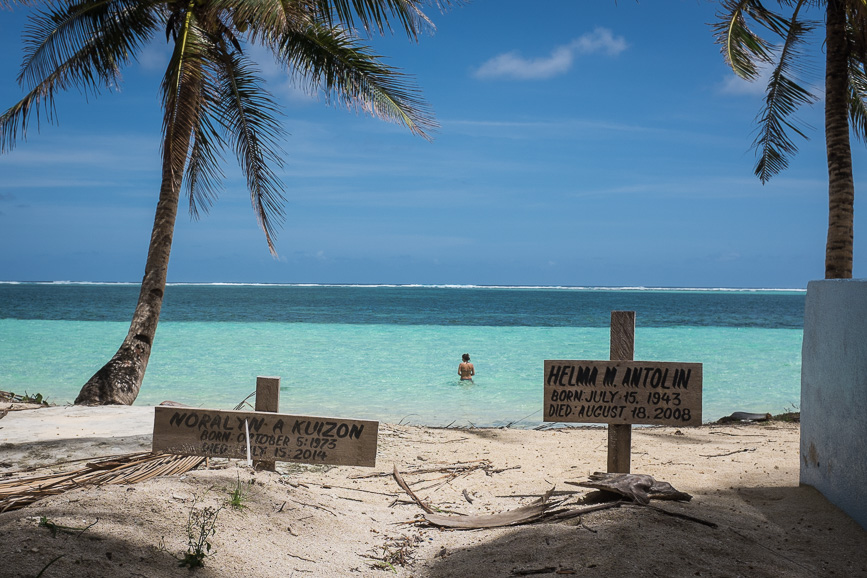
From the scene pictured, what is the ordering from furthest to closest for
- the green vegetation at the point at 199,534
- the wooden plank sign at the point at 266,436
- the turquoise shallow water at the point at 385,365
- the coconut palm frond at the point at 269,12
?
the turquoise shallow water at the point at 385,365
the coconut palm frond at the point at 269,12
the wooden plank sign at the point at 266,436
the green vegetation at the point at 199,534

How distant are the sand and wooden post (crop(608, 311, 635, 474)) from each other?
46 cm

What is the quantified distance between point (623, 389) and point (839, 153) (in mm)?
5543

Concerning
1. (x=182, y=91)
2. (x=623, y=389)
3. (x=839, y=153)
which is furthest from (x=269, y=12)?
(x=839, y=153)

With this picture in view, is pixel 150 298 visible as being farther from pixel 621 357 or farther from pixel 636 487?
pixel 636 487

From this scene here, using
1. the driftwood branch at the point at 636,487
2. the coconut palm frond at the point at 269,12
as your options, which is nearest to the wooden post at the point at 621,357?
the driftwood branch at the point at 636,487

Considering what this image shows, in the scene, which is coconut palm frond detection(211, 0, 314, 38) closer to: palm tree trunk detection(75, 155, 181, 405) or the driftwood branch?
palm tree trunk detection(75, 155, 181, 405)

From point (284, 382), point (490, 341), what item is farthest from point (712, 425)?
point (490, 341)

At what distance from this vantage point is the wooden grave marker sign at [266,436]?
13.3 feet

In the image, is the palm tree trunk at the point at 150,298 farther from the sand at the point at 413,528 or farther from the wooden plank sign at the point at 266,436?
the wooden plank sign at the point at 266,436

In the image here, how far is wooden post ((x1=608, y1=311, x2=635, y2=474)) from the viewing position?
13.9ft

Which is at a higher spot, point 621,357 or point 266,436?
point 621,357

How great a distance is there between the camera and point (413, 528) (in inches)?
148

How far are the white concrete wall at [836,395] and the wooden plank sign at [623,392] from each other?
819mm

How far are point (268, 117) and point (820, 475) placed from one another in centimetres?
751
